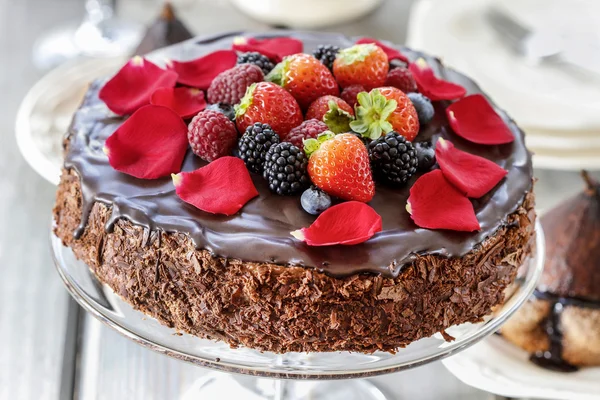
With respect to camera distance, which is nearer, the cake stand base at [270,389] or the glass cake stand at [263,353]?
the glass cake stand at [263,353]

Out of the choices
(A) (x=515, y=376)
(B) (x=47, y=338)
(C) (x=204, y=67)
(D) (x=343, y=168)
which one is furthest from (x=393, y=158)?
(B) (x=47, y=338)

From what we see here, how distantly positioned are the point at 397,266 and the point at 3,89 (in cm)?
210

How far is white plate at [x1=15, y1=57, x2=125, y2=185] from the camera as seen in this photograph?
2.49 metres

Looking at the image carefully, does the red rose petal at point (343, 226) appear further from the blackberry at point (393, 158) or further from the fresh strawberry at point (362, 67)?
the fresh strawberry at point (362, 67)

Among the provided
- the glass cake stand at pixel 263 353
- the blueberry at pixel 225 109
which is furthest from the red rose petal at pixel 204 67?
the glass cake stand at pixel 263 353

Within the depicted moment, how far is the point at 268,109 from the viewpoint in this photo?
158cm

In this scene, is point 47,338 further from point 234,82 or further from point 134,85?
point 234,82

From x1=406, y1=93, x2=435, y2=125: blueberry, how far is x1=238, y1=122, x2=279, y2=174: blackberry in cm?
38

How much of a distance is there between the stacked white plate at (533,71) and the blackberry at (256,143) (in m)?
1.25

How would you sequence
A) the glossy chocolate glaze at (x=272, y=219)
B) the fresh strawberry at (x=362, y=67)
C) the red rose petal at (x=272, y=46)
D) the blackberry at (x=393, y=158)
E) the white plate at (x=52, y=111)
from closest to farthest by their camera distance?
the glossy chocolate glaze at (x=272, y=219) → the blackberry at (x=393, y=158) → the fresh strawberry at (x=362, y=67) → the red rose petal at (x=272, y=46) → the white plate at (x=52, y=111)

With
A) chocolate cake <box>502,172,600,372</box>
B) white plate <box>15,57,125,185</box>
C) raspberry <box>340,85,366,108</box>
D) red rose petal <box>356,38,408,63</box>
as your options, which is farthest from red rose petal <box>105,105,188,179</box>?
chocolate cake <box>502,172,600,372</box>

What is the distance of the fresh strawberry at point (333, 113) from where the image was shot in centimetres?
160

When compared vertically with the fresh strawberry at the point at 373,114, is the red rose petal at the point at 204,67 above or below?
below

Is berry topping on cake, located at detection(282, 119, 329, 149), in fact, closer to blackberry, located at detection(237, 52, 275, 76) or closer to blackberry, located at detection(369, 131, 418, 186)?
blackberry, located at detection(369, 131, 418, 186)
